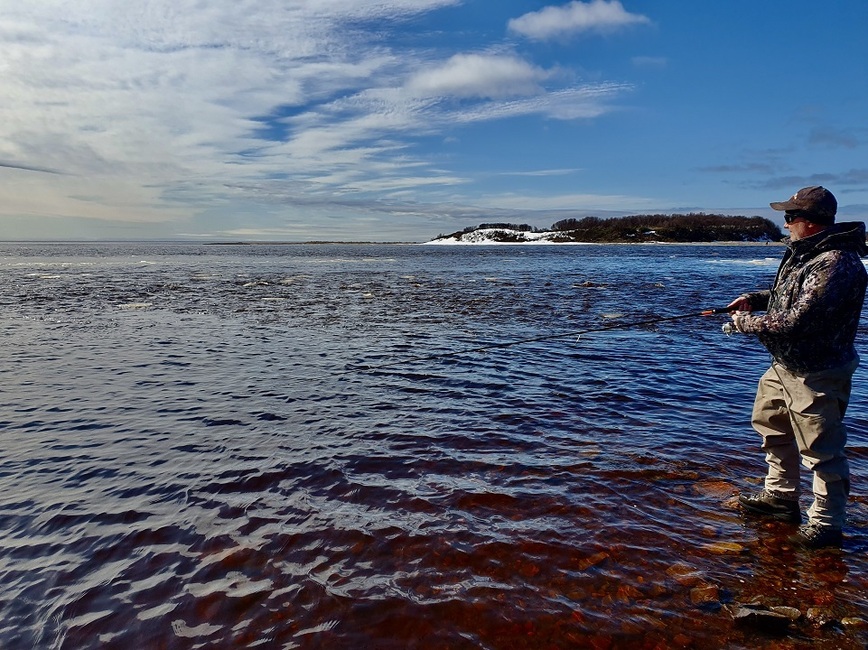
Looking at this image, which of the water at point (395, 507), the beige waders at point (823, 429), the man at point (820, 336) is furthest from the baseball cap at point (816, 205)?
the water at point (395, 507)

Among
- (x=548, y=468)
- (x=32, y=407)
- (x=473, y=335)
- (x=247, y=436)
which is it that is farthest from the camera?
(x=473, y=335)

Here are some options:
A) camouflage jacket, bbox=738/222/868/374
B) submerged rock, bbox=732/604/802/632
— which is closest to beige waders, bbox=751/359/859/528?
camouflage jacket, bbox=738/222/868/374

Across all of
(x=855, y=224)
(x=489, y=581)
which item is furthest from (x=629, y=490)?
(x=855, y=224)

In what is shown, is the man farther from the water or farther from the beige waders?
the water

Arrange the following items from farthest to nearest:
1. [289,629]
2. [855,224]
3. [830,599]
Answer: [855,224] → [830,599] → [289,629]

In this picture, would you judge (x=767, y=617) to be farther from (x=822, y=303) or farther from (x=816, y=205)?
(x=816, y=205)

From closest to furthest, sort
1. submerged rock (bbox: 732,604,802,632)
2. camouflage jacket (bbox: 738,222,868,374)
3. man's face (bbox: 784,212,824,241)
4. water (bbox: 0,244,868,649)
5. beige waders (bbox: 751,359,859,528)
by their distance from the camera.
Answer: submerged rock (bbox: 732,604,802,632) < water (bbox: 0,244,868,649) < camouflage jacket (bbox: 738,222,868,374) < beige waders (bbox: 751,359,859,528) < man's face (bbox: 784,212,824,241)

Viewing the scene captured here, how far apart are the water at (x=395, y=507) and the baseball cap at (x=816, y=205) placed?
10.8ft

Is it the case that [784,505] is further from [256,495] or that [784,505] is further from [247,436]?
[247,436]

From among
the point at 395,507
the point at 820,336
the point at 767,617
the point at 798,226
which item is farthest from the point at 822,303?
the point at 395,507

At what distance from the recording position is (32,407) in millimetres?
10109

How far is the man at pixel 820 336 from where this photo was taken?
538cm

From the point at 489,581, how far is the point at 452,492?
1774mm

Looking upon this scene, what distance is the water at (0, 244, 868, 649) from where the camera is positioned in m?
4.57
